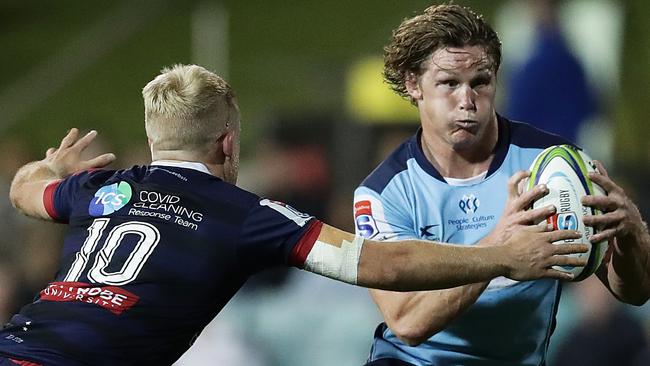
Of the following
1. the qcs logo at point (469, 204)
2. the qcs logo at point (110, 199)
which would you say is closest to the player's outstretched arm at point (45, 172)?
the qcs logo at point (110, 199)

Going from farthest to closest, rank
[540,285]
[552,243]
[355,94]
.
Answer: [355,94], [540,285], [552,243]

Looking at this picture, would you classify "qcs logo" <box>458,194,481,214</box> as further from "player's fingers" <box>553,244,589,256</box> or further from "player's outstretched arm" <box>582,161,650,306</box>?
"player's fingers" <box>553,244,589,256</box>

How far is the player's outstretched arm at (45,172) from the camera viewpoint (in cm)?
498

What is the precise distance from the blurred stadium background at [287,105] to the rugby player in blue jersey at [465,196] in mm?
1515

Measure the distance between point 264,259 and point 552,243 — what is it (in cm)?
98

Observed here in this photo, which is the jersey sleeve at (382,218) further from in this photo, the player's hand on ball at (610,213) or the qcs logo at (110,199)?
the qcs logo at (110,199)

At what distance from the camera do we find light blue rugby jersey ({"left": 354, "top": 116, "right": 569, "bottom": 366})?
5.02m

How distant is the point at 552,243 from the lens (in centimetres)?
426

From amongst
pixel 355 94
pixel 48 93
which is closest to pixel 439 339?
pixel 355 94

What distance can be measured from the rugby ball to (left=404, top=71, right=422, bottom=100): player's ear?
66 centimetres

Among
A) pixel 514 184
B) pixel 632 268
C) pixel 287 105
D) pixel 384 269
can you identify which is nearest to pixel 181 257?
pixel 384 269

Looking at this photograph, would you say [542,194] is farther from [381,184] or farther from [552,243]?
[381,184]

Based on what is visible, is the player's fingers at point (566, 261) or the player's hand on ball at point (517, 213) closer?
the player's fingers at point (566, 261)

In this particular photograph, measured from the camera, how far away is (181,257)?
4301 mm
